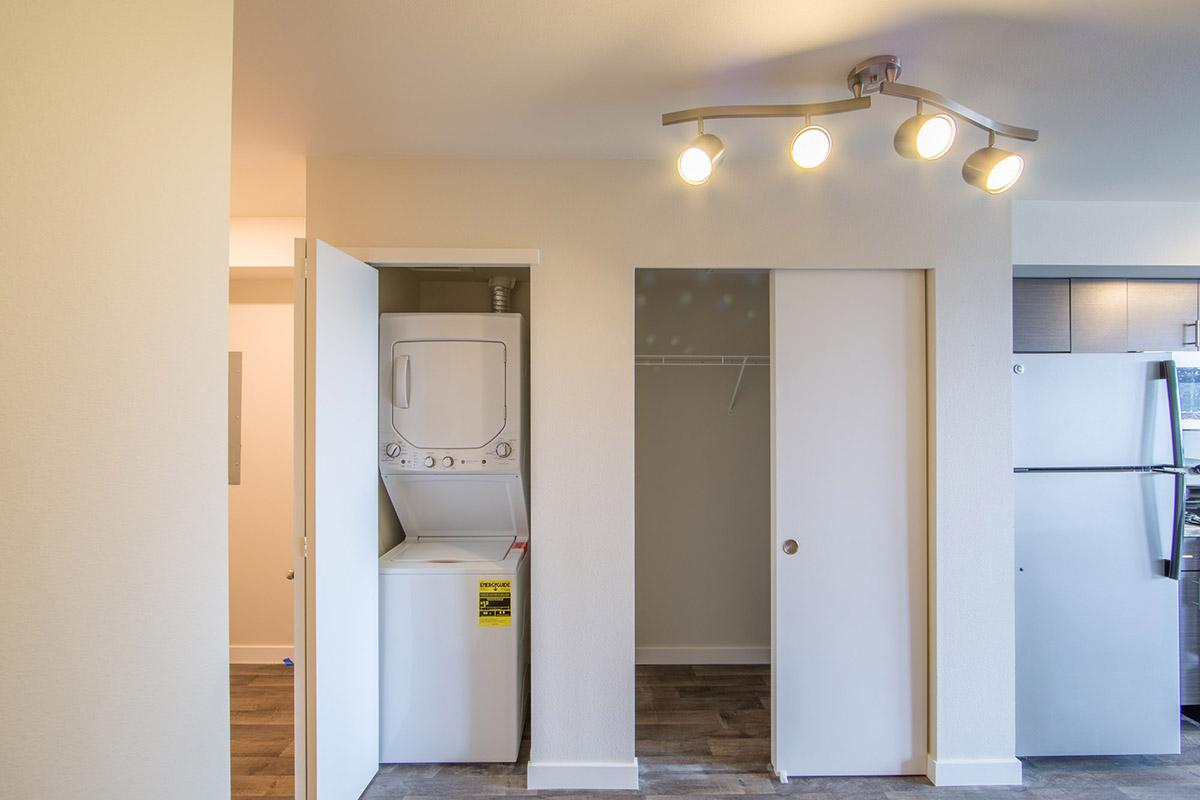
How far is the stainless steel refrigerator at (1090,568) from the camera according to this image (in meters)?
2.64

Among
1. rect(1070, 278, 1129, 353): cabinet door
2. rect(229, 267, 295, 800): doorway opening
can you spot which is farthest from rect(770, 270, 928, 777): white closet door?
rect(229, 267, 295, 800): doorway opening

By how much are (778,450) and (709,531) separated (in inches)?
51.2

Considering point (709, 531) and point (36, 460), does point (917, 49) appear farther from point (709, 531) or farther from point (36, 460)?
point (709, 531)

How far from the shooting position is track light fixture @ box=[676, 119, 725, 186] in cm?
175

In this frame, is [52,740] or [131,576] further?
[131,576]

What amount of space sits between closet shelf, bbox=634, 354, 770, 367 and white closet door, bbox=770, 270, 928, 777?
95cm

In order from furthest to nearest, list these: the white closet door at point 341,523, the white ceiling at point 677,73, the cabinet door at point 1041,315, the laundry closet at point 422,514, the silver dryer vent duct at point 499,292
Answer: the silver dryer vent duct at point 499,292, the cabinet door at point 1041,315, the laundry closet at point 422,514, the white closet door at point 341,523, the white ceiling at point 677,73

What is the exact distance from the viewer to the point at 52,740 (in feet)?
2.57

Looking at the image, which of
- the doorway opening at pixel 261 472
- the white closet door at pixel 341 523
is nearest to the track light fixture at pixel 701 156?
the white closet door at pixel 341 523

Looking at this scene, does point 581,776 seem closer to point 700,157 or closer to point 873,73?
point 700,157

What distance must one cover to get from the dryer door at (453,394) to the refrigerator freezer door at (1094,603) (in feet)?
7.85

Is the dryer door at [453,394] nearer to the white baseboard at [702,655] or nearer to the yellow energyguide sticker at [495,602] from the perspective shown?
the yellow energyguide sticker at [495,602]

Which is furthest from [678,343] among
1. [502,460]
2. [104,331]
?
[104,331]

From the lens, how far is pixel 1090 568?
2.65m
